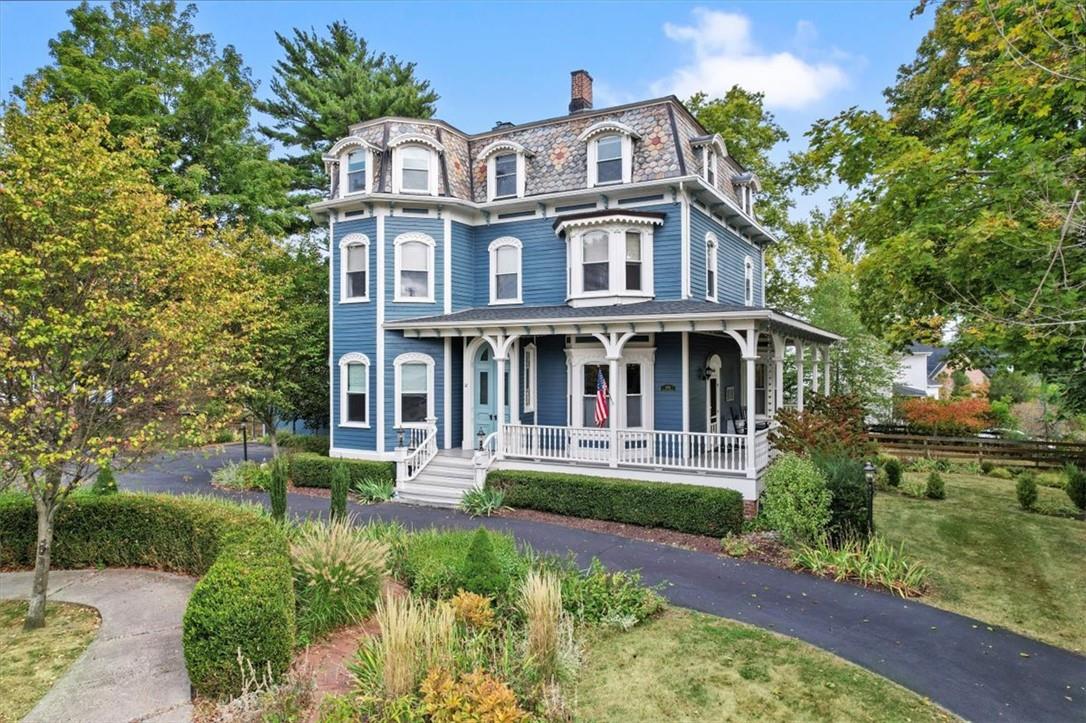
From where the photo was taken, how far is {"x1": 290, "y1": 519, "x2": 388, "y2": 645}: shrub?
652 cm

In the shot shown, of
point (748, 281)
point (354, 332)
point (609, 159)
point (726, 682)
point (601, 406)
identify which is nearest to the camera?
point (726, 682)

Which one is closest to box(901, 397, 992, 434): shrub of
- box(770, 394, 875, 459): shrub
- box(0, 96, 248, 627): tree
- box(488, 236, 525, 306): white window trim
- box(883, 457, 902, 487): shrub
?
box(883, 457, 902, 487): shrub

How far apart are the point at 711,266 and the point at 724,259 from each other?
1513 mm

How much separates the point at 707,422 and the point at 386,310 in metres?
9.48

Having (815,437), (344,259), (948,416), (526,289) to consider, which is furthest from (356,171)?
(948,416)

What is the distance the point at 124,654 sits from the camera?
6.04m

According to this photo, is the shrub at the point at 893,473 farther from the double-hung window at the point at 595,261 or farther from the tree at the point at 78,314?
the tree at the point at 78,314

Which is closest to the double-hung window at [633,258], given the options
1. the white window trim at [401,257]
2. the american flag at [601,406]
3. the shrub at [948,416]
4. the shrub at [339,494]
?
the american flag at [601,406]

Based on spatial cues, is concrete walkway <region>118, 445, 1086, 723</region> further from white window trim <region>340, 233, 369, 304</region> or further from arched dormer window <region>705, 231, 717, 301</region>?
arched dormer window <region>705, 231, 717, 301</region>

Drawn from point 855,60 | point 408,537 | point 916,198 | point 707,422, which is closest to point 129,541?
point 408,537

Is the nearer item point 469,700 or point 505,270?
point 469,700

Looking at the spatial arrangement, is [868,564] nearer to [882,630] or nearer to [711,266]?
→ [882,630]

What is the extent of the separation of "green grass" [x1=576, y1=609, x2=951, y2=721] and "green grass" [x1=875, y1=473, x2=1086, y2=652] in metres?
2.97

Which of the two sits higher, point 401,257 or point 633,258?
point 401,257
